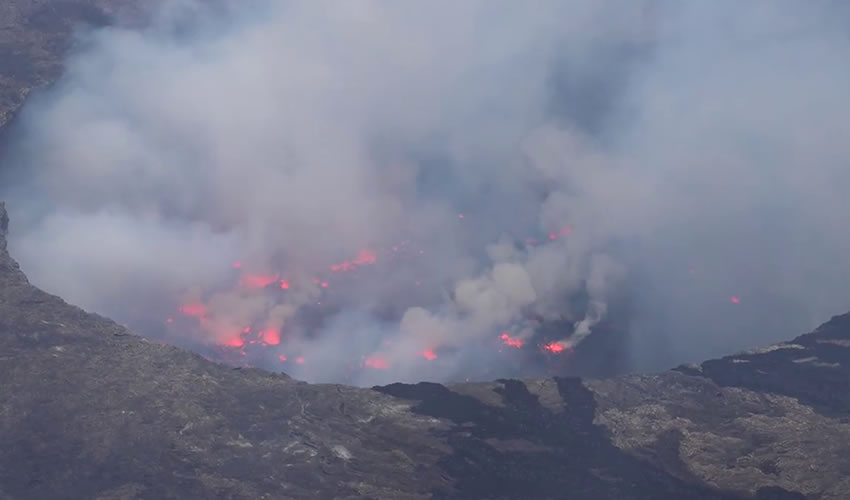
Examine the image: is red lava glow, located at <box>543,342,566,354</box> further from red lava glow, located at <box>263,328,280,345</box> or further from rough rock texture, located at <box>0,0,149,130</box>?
rough rock texture, located at <box>0,0,149,130</box>

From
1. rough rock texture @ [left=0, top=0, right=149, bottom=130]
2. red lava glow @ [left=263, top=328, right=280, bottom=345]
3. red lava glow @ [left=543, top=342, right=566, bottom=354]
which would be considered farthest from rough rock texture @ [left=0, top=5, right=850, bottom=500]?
rough rock texture @ [left=0, top=0, right=149, bottom=130]

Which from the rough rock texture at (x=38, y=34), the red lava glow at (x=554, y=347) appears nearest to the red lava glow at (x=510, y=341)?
the red lava glow at (x=554, y=347)

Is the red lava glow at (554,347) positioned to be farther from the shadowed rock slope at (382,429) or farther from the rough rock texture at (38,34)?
the rough rock texture at (38,34)

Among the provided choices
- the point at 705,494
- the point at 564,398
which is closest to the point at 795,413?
the point at 705,494

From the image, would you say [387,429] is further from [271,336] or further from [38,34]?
[38,34]

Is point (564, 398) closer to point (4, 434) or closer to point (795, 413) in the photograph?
point (795, 413)

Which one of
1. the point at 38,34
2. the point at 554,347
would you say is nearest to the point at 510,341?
the point at 554,347
